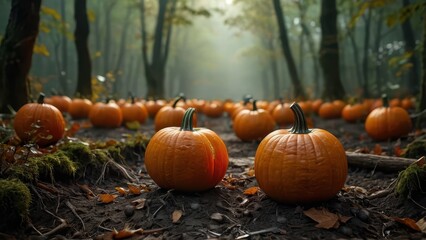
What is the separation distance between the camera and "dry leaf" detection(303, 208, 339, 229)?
227cm

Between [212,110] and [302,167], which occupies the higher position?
[302,167]

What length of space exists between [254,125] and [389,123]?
2222 mm

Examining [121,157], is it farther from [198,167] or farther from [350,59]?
[350,59]

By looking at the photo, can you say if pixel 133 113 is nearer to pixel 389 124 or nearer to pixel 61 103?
pixel 61 103

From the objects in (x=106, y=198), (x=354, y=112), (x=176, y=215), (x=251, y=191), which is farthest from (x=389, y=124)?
(x=106, y=198)

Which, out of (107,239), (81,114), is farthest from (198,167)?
(81,114)

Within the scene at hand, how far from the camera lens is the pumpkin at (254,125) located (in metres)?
5.99

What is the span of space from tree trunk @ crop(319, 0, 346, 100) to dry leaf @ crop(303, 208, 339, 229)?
372 inches

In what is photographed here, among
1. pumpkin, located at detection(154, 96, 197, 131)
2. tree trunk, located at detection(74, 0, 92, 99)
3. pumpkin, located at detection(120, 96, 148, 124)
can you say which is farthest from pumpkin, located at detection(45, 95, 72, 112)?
pumpkin, located at detection(154, 96, 197, 131)

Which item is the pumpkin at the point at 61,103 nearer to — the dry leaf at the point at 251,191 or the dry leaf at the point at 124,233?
the dry leaf at the point at 251,191

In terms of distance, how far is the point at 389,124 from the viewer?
548 cm

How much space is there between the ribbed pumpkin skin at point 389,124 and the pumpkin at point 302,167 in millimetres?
3400

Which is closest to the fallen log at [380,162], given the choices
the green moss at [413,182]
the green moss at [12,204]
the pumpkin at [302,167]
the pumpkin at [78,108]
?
the green moss at [413,182]

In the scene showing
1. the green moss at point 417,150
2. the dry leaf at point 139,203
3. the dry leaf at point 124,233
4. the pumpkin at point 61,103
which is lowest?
the dry leaf at point 124,233
